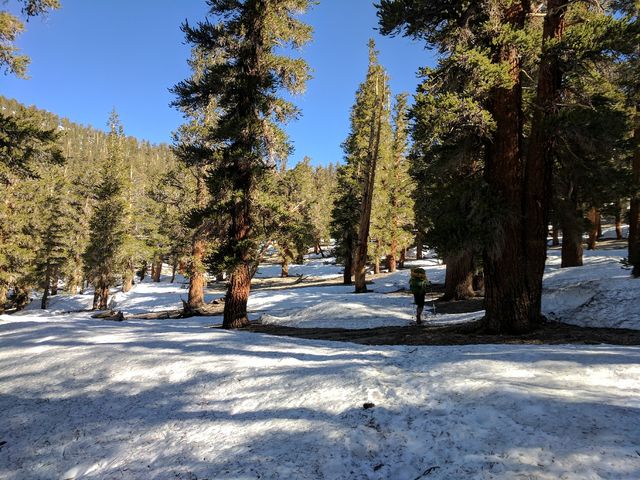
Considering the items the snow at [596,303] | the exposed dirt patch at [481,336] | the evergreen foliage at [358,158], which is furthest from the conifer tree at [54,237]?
the snow at [596,303]

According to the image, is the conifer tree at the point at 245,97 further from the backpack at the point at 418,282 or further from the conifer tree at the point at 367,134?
the conifer tree at the point at 367,134

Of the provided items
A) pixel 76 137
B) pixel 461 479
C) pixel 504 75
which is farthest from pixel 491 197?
pixel 76 137

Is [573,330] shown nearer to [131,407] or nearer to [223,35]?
[131,407]

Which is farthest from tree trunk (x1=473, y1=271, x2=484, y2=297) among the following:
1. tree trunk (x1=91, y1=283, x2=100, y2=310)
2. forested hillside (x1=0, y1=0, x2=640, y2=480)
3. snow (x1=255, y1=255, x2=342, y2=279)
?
tree trunk (x1=91, y1=283, x2=100, y2=310)

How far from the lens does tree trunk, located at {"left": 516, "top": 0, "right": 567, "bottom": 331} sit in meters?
8.19

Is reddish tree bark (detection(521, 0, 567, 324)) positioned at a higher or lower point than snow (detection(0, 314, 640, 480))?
higher

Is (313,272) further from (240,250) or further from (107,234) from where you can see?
(240,250)

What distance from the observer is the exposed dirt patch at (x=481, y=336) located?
705 cm

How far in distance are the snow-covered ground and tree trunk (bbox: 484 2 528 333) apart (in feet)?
6.83

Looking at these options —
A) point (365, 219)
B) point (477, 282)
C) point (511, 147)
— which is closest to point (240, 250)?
point (511, 147)

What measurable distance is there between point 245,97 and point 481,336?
983 centimetres

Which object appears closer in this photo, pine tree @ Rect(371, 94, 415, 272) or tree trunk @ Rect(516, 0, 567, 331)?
tree trunk @ Rect(516, 0, 567, 331)

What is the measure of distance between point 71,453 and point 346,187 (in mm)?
26828

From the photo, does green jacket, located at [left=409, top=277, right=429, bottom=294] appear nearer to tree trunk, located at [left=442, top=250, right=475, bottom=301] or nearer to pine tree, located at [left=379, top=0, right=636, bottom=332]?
pine tree, located at [left=379, top=0, right=636, bottom=332]
